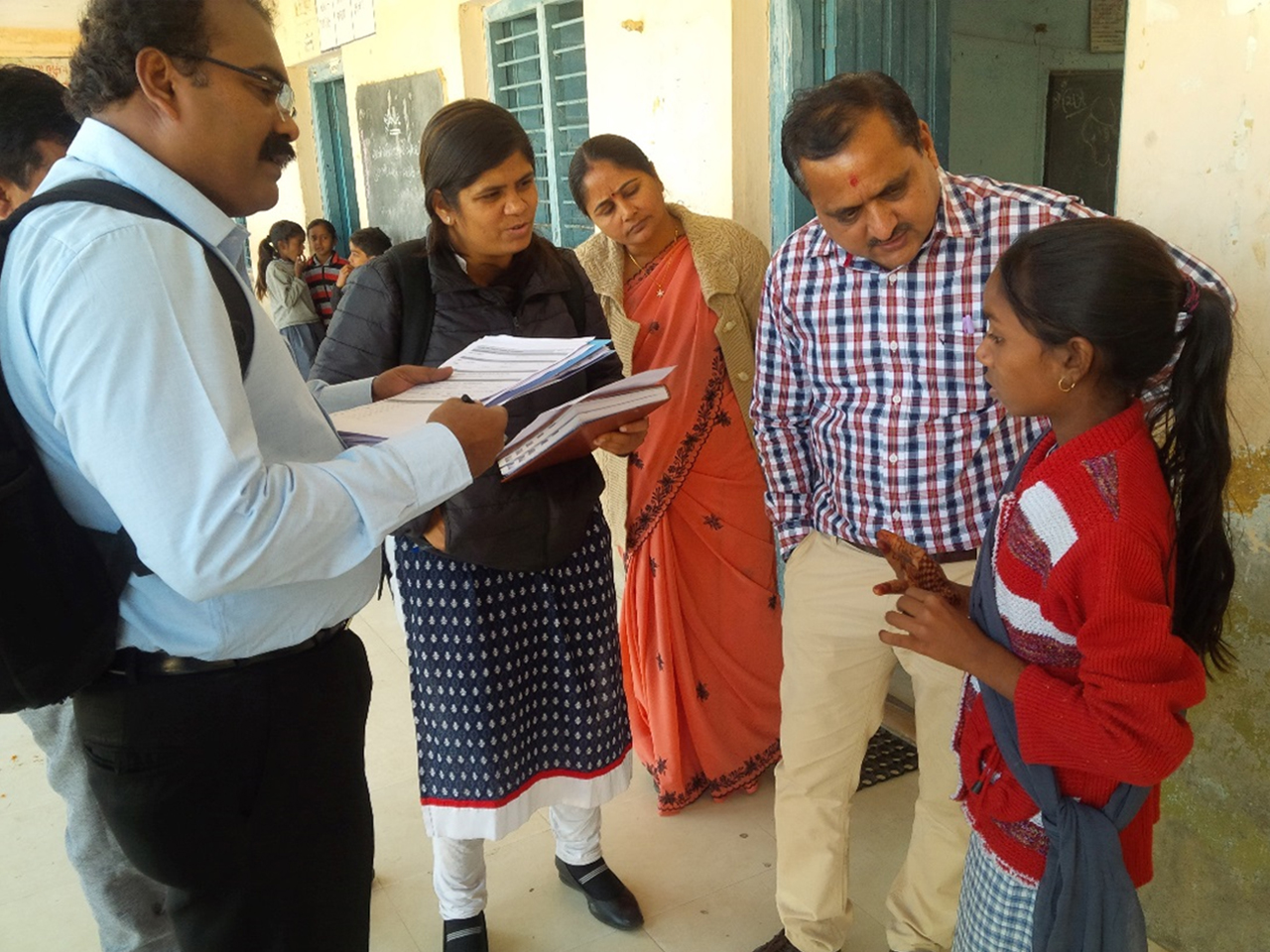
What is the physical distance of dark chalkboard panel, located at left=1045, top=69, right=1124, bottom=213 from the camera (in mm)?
4297

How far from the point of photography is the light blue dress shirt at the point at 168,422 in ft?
3.10

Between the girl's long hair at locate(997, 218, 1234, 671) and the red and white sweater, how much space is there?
0.22 ft

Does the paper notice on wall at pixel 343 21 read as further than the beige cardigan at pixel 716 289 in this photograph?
Yes

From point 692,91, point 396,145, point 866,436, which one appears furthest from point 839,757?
point 396,145

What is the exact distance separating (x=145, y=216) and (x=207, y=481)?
0.91ft

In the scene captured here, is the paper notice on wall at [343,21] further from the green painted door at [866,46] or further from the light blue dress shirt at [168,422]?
the light blue dress shirt at [168,422]

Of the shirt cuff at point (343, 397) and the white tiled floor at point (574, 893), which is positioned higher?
the shirt cuff at point (343, 397)

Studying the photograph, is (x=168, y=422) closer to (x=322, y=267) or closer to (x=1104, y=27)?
(x=1104, y=27)

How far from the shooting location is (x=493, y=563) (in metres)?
1.86

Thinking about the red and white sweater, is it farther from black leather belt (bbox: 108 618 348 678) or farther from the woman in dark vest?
black leather belt (bbox: 108 618 348 678)

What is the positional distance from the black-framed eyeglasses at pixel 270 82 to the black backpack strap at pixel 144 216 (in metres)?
0.16

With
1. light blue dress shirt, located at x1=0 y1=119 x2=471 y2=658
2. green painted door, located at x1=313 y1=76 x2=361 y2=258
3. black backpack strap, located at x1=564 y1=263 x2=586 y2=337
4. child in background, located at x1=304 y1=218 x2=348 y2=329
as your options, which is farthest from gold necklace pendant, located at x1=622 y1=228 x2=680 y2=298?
green painted door, located at x1=313 y1=76 x2=361 y2=258

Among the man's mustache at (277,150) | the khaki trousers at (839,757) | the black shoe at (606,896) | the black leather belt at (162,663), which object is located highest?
the man's mustache at (277,150)

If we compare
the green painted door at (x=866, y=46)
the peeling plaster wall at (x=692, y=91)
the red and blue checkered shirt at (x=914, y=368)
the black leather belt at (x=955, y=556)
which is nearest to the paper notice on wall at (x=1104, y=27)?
the green painted door at (x=866, y=46)
